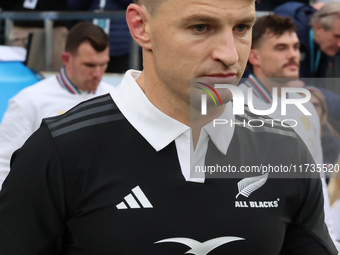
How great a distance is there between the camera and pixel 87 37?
4.44 metres

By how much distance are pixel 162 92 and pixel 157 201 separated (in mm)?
332

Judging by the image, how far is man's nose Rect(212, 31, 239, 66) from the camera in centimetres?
136

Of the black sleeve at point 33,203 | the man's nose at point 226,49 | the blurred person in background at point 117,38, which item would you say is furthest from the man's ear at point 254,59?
the black sleeve at point 33,203

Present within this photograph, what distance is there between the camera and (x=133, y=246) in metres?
1.40

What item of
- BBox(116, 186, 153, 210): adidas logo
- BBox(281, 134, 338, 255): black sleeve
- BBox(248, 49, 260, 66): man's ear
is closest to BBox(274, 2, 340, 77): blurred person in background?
BBox(248, 49, 260, 66): man's ear

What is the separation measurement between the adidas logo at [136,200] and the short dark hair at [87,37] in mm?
3221

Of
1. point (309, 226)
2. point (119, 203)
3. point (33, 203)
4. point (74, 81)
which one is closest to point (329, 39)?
point (74, 81)

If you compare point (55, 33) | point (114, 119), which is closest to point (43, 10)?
point (55, 33)

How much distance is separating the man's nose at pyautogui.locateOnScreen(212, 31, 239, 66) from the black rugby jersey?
1.07 ft

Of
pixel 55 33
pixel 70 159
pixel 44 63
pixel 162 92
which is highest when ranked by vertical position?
pixel 162 92

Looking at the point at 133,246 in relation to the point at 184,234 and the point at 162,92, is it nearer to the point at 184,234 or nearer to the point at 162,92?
the point at 184,234

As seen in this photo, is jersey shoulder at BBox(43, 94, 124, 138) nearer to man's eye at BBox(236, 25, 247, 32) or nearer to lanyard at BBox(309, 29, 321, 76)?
man's eye at BBox(236, 25, 247, 32)

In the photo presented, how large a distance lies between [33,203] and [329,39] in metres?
3.39

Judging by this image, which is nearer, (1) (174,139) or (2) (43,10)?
(1) (174,139)
